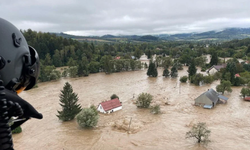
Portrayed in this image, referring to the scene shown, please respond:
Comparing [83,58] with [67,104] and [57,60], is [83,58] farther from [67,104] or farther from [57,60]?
[67,104]

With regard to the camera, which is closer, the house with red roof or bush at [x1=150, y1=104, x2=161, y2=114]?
bush at [x1=150, y1=104, x2=161, y2=114]

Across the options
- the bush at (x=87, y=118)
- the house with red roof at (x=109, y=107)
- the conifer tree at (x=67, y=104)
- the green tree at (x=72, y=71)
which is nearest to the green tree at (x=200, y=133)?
the bush at (x=87, y=118)

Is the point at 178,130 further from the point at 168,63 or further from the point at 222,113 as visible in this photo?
the point at 168,63

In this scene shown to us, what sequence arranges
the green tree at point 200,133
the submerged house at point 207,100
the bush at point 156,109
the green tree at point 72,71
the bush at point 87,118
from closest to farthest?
the green tree at point 200,133 < the bush at point 87,118 < the bush at point 156,109 < the submerged house at point 207,100 < the green tree at point 72,71

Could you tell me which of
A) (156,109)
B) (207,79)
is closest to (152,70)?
(207,79)

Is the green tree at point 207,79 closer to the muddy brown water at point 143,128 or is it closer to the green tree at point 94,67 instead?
the muddy brown water at point 143,128

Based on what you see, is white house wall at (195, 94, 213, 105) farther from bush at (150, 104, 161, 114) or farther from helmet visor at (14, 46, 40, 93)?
helmet visor at (14, 46, 40, 93)

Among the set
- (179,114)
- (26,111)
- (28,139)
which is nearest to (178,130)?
(179,114)

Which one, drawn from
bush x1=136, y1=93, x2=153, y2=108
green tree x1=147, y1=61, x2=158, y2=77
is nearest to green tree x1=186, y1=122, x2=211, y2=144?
bush x1=136, y1=93, x2=153, y2=108
